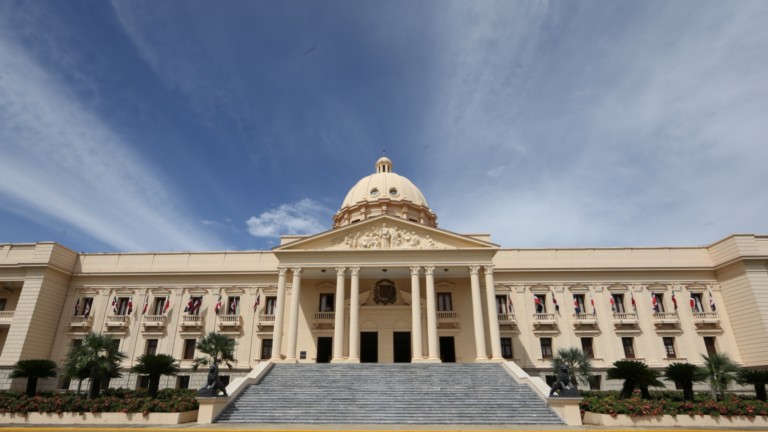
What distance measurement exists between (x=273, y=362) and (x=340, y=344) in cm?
450

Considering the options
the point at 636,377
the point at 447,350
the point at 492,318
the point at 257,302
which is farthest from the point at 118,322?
the point at 636,377

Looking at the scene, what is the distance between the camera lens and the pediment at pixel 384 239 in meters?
31.1

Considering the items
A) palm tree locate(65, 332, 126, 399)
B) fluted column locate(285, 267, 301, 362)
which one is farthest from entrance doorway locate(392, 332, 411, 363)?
palm tree locate(65, 332, 126, 399)

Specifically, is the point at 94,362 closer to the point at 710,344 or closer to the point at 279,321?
the point at 279,321

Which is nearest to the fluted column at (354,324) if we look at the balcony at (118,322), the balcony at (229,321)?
the balcony at (229,321)

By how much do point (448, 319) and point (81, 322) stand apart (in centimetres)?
2937

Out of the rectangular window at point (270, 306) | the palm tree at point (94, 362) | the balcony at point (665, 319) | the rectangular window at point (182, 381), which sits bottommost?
the rectangular window at point (182, 381)

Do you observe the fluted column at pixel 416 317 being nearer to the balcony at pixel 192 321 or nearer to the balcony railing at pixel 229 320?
the balcony railing at pixel 229 320

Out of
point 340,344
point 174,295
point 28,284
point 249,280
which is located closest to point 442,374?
point 340,344

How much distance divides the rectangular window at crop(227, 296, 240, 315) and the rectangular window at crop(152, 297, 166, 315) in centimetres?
527

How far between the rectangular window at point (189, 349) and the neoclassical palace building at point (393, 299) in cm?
8

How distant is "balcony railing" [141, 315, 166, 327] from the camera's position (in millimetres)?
33781

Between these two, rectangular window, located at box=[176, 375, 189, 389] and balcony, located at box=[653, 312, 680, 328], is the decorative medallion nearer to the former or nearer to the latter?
rectangular window, located at box=[176, 375, 189, 389]

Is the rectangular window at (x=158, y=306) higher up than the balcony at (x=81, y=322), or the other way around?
the rectangular window at (x=158, y=306)
